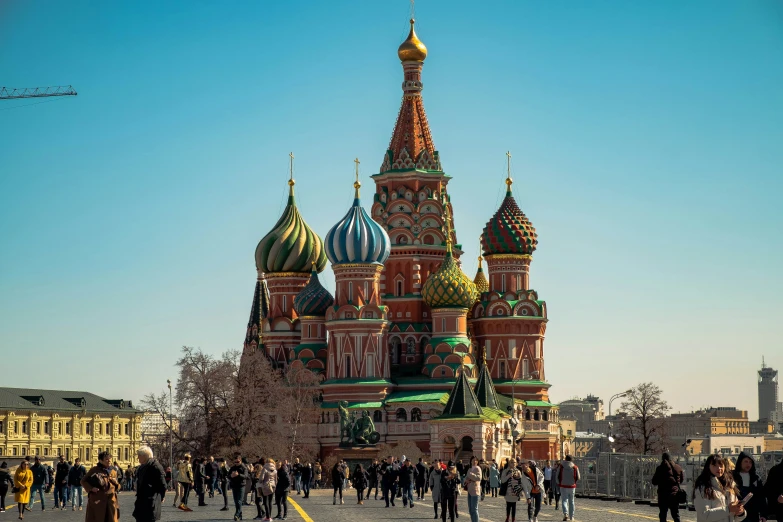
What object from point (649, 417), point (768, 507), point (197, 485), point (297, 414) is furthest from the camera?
point (649, 417)

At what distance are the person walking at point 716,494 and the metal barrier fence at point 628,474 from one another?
19737 mm

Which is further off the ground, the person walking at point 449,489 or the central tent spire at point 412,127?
the central tent spire at point 412,127

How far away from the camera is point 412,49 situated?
3856 inches

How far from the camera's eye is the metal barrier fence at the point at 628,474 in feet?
129

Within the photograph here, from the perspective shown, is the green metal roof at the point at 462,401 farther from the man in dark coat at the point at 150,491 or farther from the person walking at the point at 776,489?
the person walking at the point at 776,489

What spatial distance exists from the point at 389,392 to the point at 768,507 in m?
70.7

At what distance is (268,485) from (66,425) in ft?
324

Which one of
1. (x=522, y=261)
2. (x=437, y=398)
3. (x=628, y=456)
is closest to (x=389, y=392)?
(x=437, y=398)

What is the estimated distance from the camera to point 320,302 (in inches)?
3752

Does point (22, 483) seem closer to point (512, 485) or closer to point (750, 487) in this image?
point (512, 485)

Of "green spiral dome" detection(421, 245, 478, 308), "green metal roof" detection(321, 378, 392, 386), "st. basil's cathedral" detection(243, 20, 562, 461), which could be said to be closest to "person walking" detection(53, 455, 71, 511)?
"st. basil's cathedral" detection(243, 20, 562, 461)

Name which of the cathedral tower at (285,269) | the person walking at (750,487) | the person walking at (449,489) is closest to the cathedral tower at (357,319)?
the cathedral tower at (285,269)

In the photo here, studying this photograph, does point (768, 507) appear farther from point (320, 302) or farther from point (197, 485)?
point (320, 302)

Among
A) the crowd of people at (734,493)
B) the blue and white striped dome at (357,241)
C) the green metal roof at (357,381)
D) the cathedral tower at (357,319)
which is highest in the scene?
the blue and white striped dome at (357,241)
